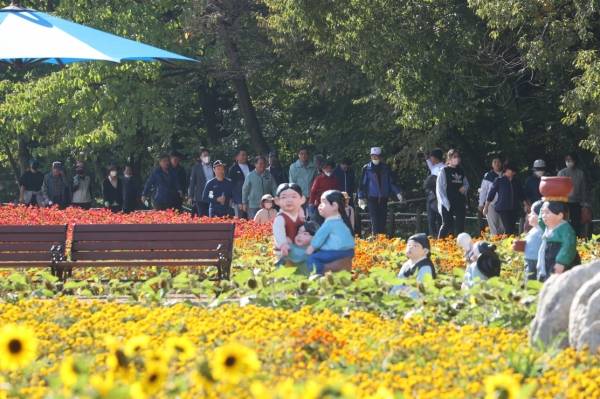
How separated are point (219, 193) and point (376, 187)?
250cm

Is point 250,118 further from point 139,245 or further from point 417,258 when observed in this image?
point 417,258

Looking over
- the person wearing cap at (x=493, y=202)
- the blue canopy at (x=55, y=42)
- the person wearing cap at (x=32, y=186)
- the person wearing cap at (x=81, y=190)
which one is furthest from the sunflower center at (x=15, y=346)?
the person wearing cap at (x=32, y=186)

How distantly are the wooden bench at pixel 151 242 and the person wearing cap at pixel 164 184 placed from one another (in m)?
7.81

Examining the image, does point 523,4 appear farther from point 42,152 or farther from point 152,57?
point 42,152

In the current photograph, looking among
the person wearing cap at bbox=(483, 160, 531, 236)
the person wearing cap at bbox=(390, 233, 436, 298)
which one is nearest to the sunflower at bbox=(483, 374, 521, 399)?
the person wearing cap at bbox=(390, 233, 436, 298)

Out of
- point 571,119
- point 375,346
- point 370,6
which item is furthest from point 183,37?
point 375,346

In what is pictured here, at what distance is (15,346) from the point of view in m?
4.06

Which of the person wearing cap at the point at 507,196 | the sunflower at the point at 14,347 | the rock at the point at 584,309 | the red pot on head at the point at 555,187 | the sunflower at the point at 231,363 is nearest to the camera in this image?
the sunflower at the point at 231,363

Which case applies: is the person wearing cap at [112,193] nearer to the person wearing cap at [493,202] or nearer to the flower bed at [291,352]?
the person wearing cap at [493,202]

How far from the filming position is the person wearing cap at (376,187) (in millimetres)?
16969

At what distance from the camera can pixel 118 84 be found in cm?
2494

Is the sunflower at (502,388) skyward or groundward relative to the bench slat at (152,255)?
groundward

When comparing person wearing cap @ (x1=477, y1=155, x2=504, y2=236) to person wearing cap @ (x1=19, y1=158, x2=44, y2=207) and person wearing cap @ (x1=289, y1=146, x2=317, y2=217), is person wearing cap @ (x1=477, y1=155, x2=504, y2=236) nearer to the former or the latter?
person wearing cap @ (x1=289, y1=146, x2=317, y2=217)

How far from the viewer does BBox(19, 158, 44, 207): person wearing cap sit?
22.9 m
